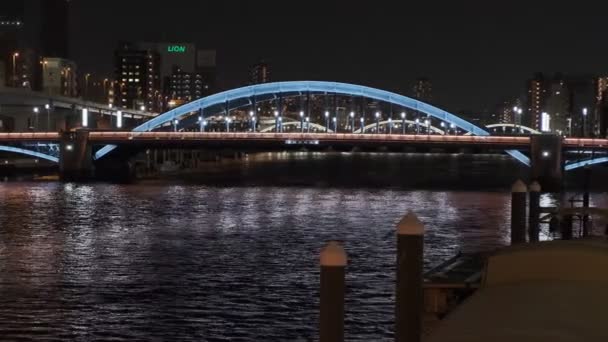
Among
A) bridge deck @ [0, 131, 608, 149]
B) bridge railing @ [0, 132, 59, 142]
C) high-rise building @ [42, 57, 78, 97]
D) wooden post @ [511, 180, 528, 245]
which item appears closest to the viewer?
wooden post @ [511, 180, 528, 245]

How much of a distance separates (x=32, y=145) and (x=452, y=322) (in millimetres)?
81714

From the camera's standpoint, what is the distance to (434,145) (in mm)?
76562

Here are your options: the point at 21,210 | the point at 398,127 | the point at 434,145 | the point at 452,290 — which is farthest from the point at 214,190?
the point at 398,127

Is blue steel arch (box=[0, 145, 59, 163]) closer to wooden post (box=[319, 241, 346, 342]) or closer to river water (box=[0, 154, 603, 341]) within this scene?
river water (box=[0, 154, 603, 341])

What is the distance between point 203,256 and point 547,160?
45.9m

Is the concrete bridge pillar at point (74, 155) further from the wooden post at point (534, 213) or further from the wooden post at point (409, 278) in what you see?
the wooden post at point (409, 278)

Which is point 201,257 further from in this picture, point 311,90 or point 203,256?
point 311,90

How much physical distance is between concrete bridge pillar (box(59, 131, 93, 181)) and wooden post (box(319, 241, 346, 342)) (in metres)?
74.9

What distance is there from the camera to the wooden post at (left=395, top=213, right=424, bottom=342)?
37.8ft

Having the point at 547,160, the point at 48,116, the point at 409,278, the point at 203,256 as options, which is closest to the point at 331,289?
the point at 409,278

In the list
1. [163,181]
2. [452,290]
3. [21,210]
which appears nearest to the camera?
[452,290]

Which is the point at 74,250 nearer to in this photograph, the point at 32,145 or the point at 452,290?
the point at 452,290

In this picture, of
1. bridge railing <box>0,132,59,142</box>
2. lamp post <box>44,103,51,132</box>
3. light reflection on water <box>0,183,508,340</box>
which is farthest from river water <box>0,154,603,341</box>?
lamp post <box>44,103,51,132</box>

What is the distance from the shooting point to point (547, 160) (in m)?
76.0
